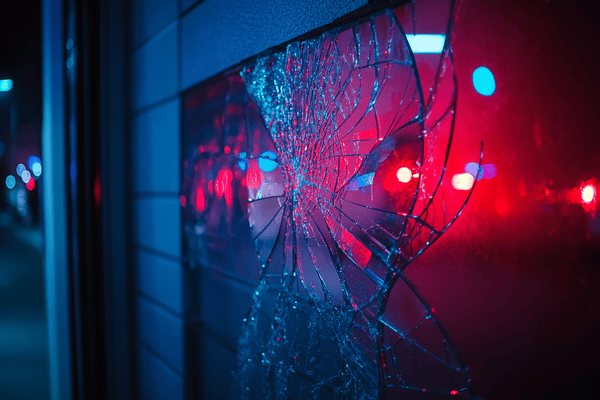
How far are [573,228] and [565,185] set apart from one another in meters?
0.05

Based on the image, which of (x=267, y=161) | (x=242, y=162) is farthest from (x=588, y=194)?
(x=242, y=162)

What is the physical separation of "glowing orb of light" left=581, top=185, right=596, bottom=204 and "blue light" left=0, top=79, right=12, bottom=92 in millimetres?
3430

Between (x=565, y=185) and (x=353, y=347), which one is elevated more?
(x=565, y=185)

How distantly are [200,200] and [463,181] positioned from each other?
0.78 m

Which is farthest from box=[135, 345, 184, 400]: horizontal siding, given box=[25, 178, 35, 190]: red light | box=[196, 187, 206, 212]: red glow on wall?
box=[25, 178, 35, 190]: red light

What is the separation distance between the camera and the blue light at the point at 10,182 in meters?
2.29

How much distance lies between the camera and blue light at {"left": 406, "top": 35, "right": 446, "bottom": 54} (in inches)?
17.1

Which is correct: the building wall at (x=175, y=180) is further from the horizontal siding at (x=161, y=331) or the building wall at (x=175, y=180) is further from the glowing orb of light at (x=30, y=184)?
the glowing orb of light at (x=30, y=184)

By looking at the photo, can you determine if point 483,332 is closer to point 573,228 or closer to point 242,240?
point 573,228

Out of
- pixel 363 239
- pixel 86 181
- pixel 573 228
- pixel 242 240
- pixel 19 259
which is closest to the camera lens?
pixel 573 228

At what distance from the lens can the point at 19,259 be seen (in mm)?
3564

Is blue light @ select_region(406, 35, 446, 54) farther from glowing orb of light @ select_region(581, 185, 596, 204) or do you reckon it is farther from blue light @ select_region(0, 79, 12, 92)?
blue light @ select_region(0, 79, 12, 92)

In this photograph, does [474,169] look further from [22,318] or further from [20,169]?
[22,318]

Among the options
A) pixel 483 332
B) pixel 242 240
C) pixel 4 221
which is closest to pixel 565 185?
pixel 483 332
